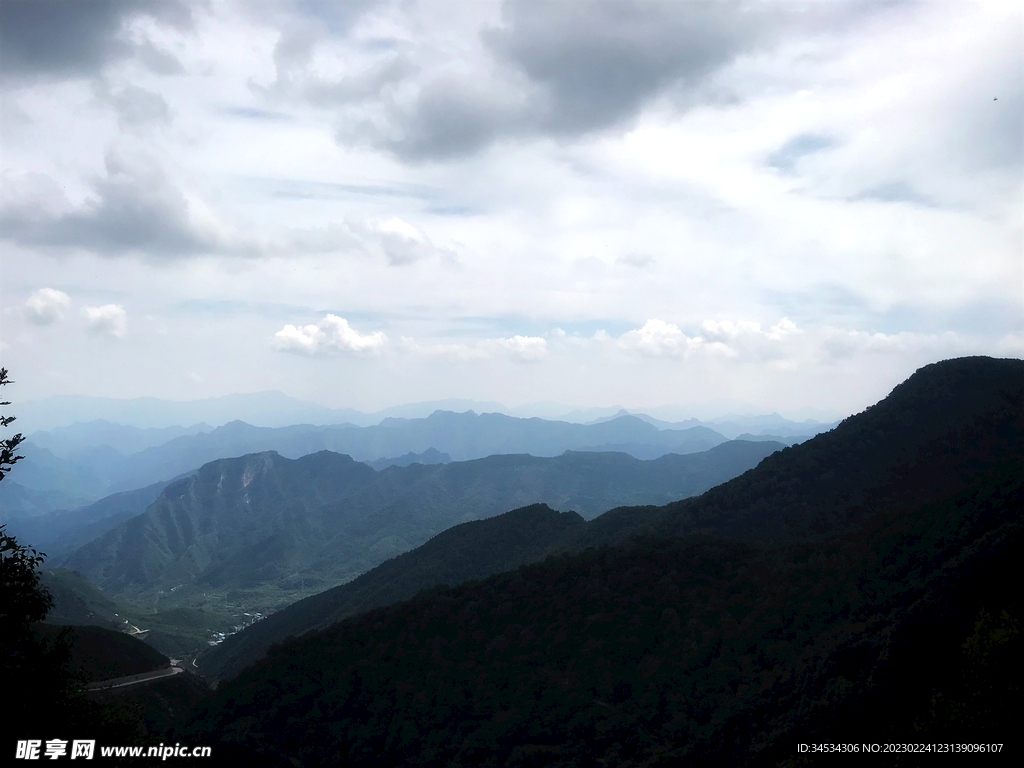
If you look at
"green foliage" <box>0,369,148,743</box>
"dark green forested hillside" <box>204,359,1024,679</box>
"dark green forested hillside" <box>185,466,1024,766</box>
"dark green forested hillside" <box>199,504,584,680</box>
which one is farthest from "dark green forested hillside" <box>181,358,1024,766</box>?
"dark green forested hillside" <box>199,504,584,680</box>

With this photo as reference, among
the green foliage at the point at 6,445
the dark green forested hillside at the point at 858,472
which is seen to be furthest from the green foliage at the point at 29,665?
the dark green forested hillside at the point at 858,472

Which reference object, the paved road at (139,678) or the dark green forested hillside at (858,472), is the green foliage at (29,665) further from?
the dark green forested hillside at (858,472)

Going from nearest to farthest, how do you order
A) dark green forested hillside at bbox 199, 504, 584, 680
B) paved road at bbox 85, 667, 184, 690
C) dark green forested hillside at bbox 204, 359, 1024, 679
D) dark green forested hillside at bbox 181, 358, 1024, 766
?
dark green forested hillside at bbox 181, 358, 1024, 766
paved road at bbox 85, 667, 184, 690
dark green forested hillside at bbox 204, 359, 1024, 679
dark green forested hillside at bbox 199, 504, 584, 680

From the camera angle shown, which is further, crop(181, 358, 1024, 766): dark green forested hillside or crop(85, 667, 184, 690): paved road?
crop(85, 667, 184, 690): paved road

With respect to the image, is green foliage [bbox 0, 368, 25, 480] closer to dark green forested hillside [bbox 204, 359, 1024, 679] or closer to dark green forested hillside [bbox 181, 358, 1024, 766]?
dark green forested hillside [bbox 181, 358, 1024, 766]

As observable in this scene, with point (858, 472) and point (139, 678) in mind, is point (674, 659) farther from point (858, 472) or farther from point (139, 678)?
point (139, 678)

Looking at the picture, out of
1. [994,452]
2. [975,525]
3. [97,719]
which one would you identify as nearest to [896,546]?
[975,525]

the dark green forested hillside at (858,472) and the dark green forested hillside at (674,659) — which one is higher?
the dark green forested hillside at (858,472)

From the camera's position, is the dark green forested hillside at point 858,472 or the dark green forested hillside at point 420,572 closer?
the dark green forested hillside at point 858,472
